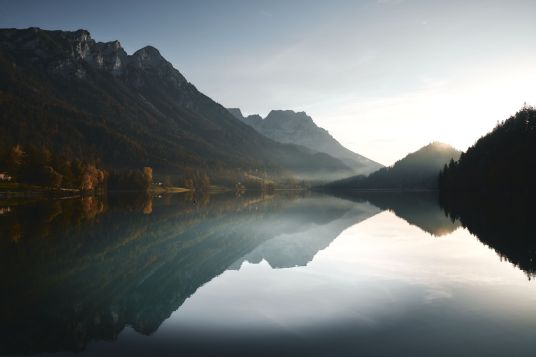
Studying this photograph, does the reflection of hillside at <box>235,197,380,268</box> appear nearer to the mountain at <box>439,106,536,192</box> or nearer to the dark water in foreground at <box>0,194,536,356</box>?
the dark water in foreground at <box>0,194,536,356</box>

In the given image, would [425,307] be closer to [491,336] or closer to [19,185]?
[491,336]

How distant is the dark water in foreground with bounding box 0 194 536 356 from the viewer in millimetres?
14734

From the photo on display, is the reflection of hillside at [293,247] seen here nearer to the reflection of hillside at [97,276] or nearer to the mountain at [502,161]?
the reflection of hillside at [97,276]

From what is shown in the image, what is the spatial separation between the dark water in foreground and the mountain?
380 ft

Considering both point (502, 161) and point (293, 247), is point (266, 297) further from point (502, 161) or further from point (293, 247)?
point (502, 161)

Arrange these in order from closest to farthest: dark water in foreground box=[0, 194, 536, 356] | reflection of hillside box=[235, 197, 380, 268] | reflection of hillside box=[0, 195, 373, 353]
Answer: dark water in foreground box=[0, 194, 536, 356]
reflection of hillside box=[0, 195, 373, 353]
reflection of hillside box=[235, 197, 380, 268]

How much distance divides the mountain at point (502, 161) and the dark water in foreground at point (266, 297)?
11573 centimetres

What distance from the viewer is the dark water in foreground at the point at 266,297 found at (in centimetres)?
1473

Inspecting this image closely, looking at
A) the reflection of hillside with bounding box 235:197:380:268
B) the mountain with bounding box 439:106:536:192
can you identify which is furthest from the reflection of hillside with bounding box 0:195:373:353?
the mountain with bounding box 439:106:536:192

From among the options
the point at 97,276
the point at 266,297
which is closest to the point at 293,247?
the point at 266,297

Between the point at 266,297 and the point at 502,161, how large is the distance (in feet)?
519

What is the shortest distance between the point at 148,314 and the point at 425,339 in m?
11.9

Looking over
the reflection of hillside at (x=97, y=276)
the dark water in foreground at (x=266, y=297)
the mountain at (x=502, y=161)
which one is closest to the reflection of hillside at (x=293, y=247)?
the dark water in foreground at (x=266, y=297)

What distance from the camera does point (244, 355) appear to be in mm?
13609
